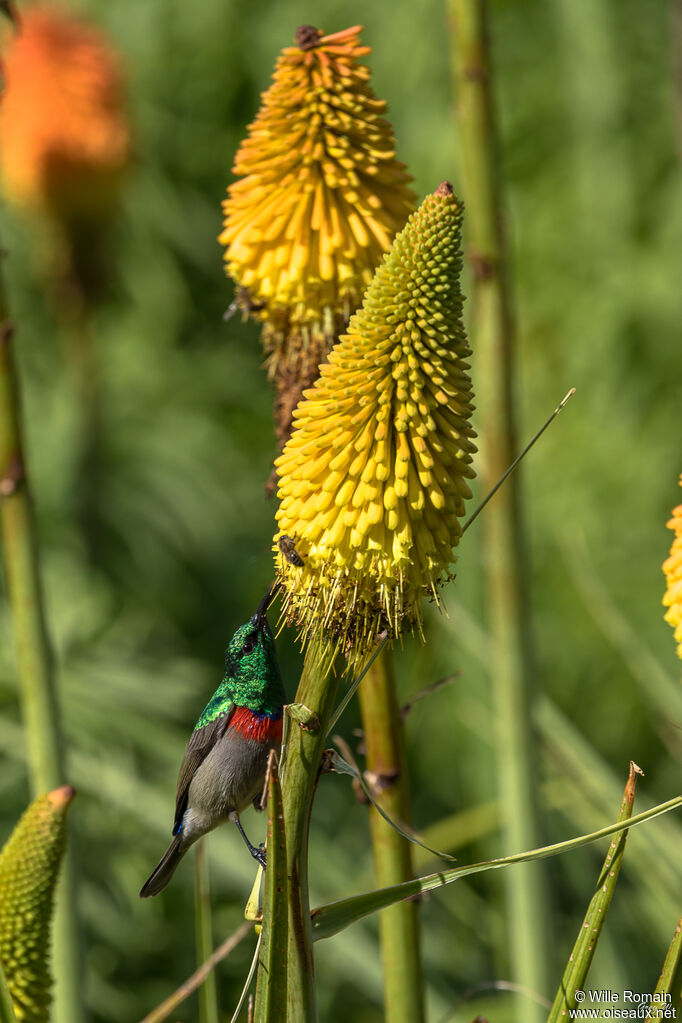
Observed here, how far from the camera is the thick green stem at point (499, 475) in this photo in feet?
7.19

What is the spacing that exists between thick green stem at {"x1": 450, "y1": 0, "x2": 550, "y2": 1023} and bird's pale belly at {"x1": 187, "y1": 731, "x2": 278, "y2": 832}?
0.95 m

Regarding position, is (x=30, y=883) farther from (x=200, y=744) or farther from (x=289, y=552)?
(x=289, y=552)

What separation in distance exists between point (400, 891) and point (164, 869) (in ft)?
1.18

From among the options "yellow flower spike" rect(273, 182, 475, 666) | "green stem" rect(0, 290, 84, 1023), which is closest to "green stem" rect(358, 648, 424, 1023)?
"yellow flower spike" rect(273, 182, 475, 666)

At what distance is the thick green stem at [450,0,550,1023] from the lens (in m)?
2.19

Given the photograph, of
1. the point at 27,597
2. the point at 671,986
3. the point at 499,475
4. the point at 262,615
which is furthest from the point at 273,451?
the point at 671,986

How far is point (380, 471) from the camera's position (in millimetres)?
1228

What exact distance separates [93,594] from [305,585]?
329cm

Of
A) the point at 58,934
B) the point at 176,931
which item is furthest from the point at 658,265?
the point at 58,934

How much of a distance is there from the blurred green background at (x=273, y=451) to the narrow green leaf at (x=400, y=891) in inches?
77.1

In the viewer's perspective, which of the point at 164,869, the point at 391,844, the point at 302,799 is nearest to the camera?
the point at 302,799

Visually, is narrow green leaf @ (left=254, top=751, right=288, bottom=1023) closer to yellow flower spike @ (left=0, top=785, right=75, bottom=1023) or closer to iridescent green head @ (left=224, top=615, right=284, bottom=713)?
iridescent green head @ (left=224, top=615, right=284, bottom=713)

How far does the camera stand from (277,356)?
184cm

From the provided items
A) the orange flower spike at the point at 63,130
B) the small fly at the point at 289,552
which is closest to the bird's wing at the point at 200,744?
the small fly at the point at 289,552
